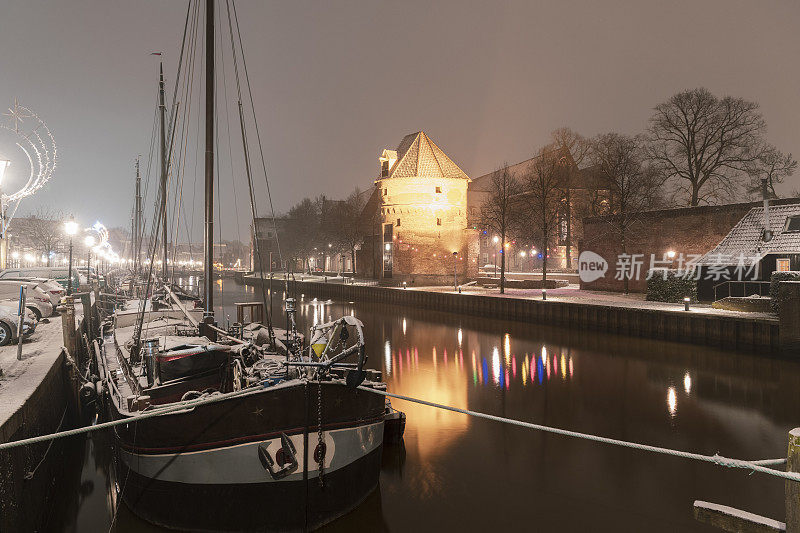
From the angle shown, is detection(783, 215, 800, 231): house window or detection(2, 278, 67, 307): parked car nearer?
detection(2, 278, 67, 307): parked car

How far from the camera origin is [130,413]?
6.69 m

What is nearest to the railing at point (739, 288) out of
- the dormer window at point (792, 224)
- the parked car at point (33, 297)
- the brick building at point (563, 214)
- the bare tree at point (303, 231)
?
the dormer window at point (792, 224)

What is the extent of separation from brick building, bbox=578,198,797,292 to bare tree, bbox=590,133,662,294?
714mm

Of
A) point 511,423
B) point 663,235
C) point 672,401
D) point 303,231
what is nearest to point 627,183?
point 663,235

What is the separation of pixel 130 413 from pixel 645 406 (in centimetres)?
1342

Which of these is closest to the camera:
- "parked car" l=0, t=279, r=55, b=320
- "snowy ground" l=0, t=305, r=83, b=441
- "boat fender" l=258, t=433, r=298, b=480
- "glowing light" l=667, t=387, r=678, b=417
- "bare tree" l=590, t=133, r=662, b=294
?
"boat fender" l=258, t=433, r=298, b=480

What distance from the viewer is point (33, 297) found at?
18.4 meters

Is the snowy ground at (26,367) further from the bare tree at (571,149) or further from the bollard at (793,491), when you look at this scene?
the bare tree at (571,149)

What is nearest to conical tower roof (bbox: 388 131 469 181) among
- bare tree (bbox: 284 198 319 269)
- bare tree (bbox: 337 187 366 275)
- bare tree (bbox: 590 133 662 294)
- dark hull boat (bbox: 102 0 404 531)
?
bare tree (bbox: 337 187 366 275)

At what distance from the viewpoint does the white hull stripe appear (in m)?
6.11

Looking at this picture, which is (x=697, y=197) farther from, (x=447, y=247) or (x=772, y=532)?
(x=772, y=532)

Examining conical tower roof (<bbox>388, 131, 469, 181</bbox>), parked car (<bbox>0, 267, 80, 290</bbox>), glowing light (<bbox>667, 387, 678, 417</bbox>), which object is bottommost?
glowing light (<bbox>667, 387, 678, 417</bbox>)

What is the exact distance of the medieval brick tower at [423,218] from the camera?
49.9m

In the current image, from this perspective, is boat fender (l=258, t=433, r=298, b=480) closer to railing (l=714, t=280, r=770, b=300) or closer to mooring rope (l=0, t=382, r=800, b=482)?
mooring rope (l=0, t=382, r=800, b=482)
